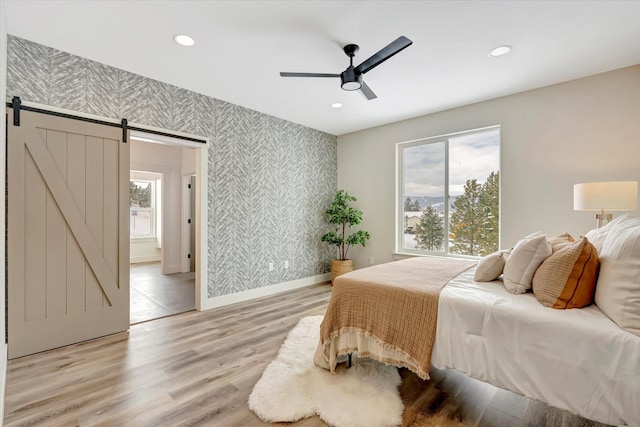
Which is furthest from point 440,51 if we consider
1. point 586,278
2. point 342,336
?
point 342,336

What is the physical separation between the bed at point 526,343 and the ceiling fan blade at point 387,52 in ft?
5.36

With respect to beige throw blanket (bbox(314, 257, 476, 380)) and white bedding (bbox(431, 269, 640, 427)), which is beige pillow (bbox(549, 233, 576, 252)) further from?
beige throw blanket (bbox(314, 257, 476, 380))

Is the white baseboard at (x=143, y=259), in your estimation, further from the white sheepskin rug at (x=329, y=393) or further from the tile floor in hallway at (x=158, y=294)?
the white sheepskin rug at (x=329, y=393)

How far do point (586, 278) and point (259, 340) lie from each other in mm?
2480

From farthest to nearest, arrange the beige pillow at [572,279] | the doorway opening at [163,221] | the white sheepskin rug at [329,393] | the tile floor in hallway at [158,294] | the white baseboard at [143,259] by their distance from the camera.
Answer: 1. the white baseboard at [143,259]
2. the doorway opening at [163,221]
3. the tile floor in hallway at [158,294]
4. the white sheepskin rug at [329,393]
5. the beige pillow at [572,279]

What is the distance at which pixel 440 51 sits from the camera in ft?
8.80

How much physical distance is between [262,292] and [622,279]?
3776 mm

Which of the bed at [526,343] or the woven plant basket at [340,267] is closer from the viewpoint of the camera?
the bed at [526,343]

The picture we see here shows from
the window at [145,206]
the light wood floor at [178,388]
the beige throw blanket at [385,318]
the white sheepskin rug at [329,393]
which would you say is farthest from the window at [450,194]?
the window at [145,206]

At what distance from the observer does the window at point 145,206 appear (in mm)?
7480

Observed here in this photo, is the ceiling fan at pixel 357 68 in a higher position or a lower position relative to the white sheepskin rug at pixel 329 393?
higher

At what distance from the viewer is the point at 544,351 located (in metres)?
1.42

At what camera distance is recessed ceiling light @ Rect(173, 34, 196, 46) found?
2473 millimetres

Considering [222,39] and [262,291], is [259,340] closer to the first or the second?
[262,291]
